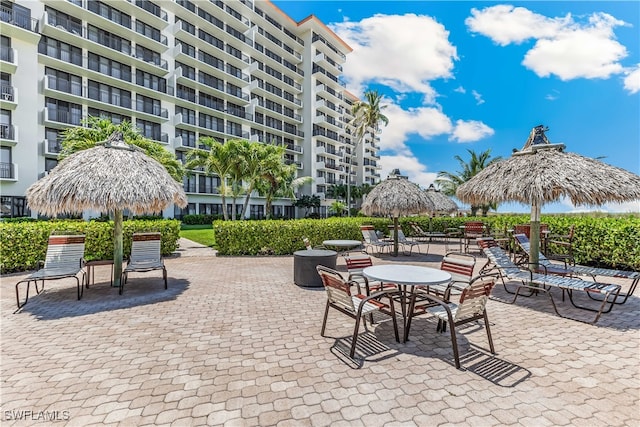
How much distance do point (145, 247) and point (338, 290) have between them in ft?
20.8

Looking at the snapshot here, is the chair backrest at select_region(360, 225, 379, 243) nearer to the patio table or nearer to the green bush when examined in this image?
the patio table

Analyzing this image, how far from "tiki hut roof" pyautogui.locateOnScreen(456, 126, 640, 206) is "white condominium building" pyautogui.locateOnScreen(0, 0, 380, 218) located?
95.2 feet

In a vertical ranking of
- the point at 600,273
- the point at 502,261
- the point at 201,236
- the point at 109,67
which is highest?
the point at 109,67

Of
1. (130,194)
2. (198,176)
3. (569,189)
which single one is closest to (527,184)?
(569,189)

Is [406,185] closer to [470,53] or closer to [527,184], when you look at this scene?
[527,184]

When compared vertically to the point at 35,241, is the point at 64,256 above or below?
below

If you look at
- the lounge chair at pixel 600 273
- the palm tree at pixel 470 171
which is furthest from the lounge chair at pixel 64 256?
the palm tree at pixel 470 171

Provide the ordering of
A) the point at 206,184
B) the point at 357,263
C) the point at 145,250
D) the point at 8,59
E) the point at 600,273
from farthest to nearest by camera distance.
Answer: the point at 206,184 < the point at 8,59 < the point at 145,250 < the point at 600,273 < the point at 357,263

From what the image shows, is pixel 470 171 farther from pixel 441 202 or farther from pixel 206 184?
pixel 206 184

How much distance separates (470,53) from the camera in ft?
59.1

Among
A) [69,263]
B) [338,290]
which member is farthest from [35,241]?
[338,290]

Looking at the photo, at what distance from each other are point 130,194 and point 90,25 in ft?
106

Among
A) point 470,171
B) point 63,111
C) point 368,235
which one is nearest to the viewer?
point 368,235

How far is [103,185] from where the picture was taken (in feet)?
22.7
